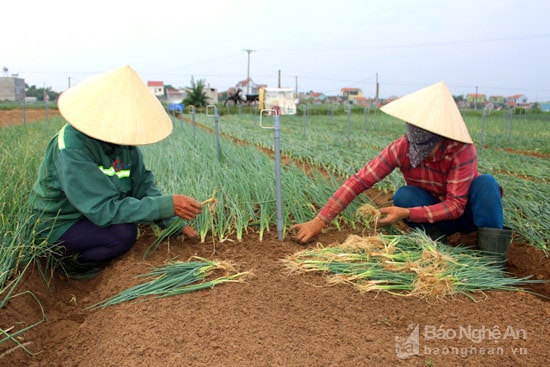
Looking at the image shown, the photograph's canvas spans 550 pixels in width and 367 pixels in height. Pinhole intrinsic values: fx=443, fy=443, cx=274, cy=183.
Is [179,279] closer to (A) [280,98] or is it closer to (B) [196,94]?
(A) [280,98]

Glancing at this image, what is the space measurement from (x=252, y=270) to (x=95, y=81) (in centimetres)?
107

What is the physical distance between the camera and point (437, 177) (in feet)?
7.55

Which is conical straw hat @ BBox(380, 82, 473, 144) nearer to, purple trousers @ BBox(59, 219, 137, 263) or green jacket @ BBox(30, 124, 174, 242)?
green jacket @ BBox(30, 124, 174, 242)

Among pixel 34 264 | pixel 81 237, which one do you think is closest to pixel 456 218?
pixel 81 237

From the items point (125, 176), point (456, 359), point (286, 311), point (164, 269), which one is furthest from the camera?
point (125, 176)

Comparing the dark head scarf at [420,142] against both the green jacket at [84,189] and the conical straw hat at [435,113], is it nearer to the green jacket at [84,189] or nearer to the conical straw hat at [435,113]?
the conical straw hat at [435,113]

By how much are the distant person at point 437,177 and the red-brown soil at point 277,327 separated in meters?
0.46

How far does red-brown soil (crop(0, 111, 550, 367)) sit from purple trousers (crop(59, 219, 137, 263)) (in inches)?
8.3

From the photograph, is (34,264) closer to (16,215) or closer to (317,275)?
(16,215)

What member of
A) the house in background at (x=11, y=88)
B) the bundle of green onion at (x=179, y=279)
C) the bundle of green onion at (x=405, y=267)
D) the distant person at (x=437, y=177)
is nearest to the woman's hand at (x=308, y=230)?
the distant person at (x=437, y=177)

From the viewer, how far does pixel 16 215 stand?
2031 millimetres

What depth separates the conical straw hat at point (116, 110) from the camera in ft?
5.89

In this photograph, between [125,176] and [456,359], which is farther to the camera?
[125,176]

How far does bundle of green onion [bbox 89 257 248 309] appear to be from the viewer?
1.74 metres
